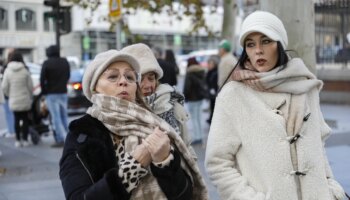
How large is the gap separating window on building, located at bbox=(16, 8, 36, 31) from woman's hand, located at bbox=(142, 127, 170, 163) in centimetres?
4464

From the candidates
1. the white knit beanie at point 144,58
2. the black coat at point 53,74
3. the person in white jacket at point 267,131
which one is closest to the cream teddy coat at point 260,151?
the person in white jacket at point 267,131

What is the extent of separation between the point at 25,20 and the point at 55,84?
36826 millimetres

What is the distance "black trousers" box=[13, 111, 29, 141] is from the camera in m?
10.8

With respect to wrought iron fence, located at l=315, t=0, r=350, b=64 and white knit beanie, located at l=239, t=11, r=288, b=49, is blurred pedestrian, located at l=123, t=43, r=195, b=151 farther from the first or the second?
wrought iron fence, located at l=315, t=0, r=350, b=64

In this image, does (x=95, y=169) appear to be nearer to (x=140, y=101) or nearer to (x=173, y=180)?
(x=173, y=180)

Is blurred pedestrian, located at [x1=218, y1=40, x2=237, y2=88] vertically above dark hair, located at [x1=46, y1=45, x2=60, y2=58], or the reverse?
dark hair, located at [x1=46, y1=45, x2=60, y2=58]

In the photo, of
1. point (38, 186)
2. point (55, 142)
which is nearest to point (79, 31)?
point (55, 142)

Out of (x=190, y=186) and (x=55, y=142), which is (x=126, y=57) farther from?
(x=55, y=142)

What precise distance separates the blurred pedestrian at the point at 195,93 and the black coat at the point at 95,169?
769cm

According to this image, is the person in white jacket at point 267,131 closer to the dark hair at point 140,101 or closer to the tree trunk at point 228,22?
the dark hair at point 140,101

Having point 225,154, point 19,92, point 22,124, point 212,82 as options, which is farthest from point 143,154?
point 212,82

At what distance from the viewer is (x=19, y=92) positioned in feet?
34.9

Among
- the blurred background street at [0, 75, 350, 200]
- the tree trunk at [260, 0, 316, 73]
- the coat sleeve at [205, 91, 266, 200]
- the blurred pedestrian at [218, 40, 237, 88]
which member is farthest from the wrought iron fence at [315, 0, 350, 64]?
the coat sleeve at [205, 91, 266, 200]

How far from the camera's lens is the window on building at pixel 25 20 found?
4494 centimetres
